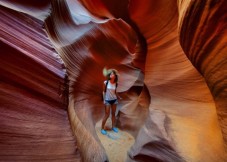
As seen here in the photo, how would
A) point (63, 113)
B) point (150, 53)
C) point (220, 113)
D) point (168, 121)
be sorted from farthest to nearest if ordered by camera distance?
point (150, 53)
point (168, 121)
point (63, 113)
point (220, 113)

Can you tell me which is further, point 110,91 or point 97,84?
point 97,84

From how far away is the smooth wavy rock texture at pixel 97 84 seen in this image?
1861 mm

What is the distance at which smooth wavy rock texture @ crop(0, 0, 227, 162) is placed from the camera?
1861mm

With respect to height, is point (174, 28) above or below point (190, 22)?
above

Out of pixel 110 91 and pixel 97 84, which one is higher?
pixel 97 84

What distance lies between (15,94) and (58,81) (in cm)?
49

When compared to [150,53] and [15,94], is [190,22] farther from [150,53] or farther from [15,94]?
[150,53]

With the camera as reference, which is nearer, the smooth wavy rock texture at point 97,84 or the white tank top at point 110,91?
the smooth wavy rock texture at point 97,84

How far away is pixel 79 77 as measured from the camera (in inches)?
141

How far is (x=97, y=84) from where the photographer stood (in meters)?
4.35

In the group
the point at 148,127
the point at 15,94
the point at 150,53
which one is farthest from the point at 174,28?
the point at 15,94

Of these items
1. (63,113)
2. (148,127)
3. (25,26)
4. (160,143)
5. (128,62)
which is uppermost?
(128,62)

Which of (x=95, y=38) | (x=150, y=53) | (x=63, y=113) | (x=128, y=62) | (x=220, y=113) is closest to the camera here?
(x=220, y=113)

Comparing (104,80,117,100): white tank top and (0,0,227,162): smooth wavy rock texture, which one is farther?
(104,80,117,100): white tank top
